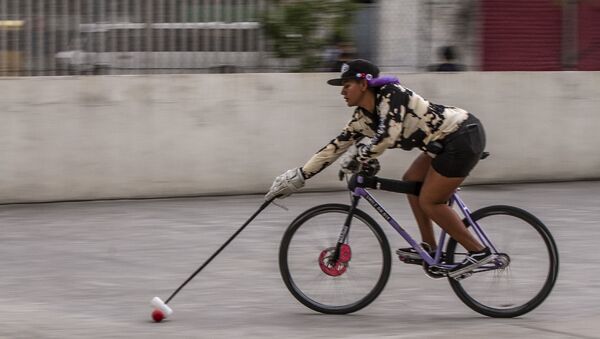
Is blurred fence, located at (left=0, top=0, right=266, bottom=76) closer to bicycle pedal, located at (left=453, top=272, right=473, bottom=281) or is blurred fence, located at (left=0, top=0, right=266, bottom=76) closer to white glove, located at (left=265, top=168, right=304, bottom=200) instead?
white glove, located at (left=265, top=168, right=304, bottom=200)

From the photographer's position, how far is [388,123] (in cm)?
671

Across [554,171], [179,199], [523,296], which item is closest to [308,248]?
[523,296]

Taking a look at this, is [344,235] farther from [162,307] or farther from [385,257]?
[162,307]

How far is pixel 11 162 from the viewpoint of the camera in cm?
1130

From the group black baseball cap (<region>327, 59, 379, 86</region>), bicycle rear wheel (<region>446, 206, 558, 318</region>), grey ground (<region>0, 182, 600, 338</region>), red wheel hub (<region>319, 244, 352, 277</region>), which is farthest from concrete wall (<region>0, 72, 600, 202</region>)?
bicycle rear wheel (<region>446, 206, 558, 318</region>)

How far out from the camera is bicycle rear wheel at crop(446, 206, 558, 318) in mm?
6910

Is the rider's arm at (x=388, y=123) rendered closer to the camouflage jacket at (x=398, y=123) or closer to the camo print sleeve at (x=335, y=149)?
the camouflage jacket at (x=398, y=123)

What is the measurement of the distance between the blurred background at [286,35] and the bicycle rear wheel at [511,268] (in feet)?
18.5

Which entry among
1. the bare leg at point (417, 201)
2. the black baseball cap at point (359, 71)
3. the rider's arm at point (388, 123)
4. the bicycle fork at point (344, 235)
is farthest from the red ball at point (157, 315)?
the black baseball cap at point (359, 71)

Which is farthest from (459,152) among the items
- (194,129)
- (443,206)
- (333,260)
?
(194,129)

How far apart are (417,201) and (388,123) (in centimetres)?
63

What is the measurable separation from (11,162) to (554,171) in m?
6.38

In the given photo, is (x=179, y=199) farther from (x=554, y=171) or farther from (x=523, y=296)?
(x=523, y=296)

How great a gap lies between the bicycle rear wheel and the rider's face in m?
1.02
